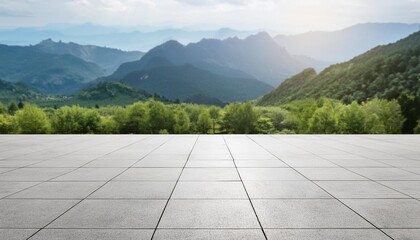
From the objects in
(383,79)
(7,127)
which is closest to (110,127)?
(7,127)

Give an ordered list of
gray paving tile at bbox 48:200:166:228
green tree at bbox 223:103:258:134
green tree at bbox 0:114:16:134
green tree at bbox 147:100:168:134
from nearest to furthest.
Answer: gray paving tile at bbox 48:200:166:228
green tree at bbox 0:114:16:134
green tree at bbox 147:100:168:134
green tree at bbox 223:103:258:134

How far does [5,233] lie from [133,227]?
5.81 ft

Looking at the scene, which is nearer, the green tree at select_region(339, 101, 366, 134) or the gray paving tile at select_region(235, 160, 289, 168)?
the gray paving tile at select_region(235, 160, 289, 168)

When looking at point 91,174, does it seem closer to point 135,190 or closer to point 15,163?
point 135,190

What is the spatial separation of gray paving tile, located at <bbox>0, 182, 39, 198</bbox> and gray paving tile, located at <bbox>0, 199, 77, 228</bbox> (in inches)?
24.4

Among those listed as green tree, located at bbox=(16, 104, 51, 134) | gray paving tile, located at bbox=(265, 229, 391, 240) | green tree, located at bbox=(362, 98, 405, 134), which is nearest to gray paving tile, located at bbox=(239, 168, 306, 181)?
gray paving tile, located at bbox=(265, 229, 391, 240)

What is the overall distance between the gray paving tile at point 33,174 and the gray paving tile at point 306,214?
538 cm

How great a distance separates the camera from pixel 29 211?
5.59 m

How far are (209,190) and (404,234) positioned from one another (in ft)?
11.6

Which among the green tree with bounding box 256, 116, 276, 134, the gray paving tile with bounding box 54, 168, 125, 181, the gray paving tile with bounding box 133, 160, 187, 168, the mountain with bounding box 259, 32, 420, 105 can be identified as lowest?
the green tree with bounding box 256, 116, 276, 134

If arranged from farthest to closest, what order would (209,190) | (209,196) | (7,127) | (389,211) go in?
(7,127)
(209,190)
(209,196)
(389,211)

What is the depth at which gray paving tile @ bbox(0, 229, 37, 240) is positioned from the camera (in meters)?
4.50

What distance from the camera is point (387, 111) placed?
6706 centimetres

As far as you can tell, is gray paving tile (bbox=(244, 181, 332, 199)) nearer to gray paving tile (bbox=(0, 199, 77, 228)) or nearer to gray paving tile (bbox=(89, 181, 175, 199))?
gray paving tile (bbox=(89, 181, 175, 199))
